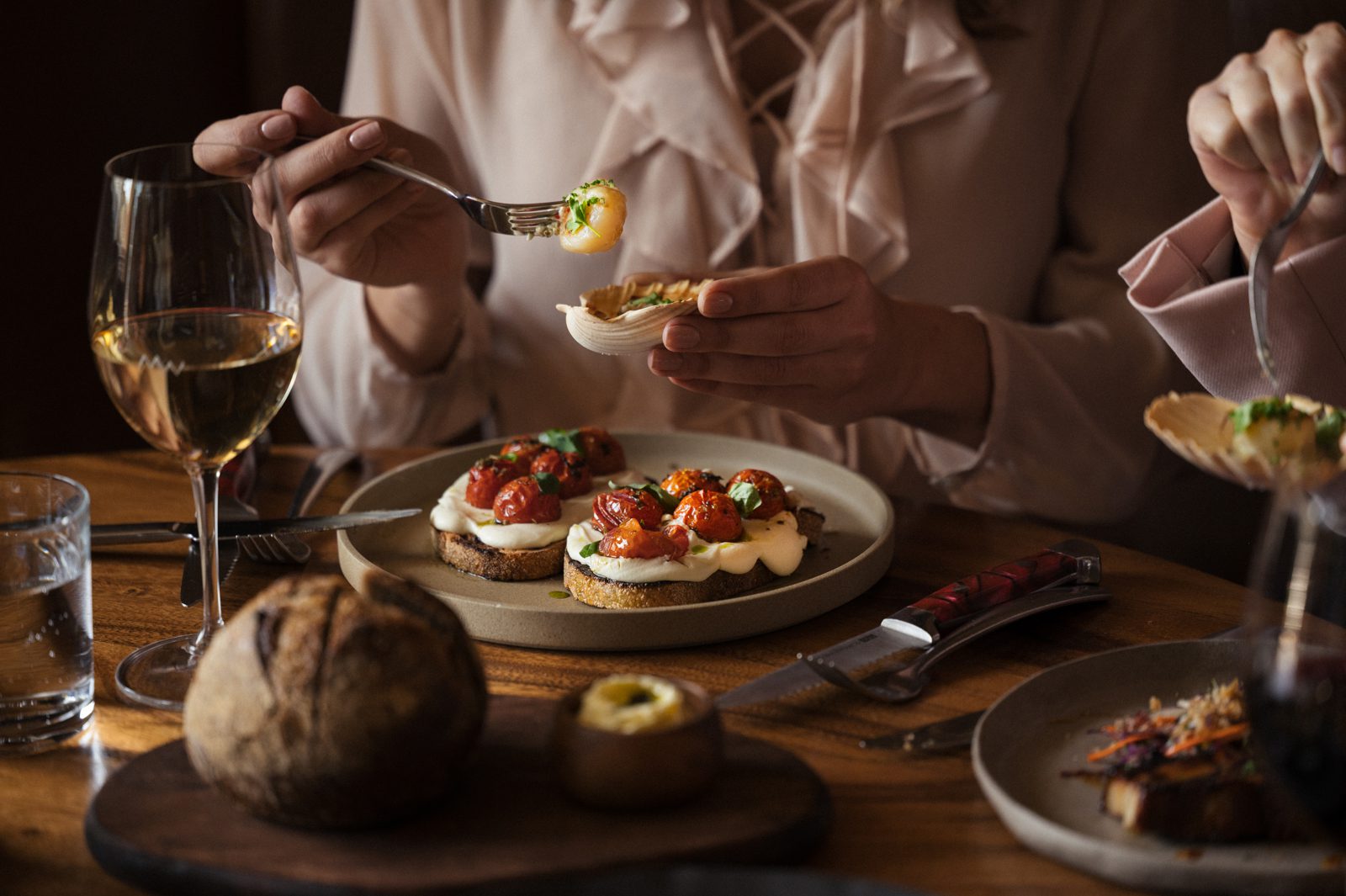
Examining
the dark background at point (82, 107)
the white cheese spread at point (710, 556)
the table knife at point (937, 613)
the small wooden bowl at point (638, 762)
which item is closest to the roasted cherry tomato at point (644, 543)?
the white cheese spread at point (710, 556)

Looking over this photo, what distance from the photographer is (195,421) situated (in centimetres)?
104

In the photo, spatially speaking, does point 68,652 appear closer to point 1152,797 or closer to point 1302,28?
point 1152,797

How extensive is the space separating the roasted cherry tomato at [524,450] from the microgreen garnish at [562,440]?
0.04ft

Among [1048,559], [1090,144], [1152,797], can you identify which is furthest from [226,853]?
[1090,144]

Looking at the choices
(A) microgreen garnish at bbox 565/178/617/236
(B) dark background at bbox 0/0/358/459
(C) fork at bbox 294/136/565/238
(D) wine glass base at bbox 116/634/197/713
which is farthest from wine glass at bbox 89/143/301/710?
(B) dark background at bbox 0/0/358/459

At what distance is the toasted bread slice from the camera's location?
127 centimetres

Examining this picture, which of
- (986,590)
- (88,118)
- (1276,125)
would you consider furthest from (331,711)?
(88,118)

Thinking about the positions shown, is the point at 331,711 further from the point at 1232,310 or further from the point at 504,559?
the point at 1232,310

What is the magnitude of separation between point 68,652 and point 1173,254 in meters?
1.24

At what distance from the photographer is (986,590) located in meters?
1.21

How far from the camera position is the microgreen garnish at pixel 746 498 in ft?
4.45

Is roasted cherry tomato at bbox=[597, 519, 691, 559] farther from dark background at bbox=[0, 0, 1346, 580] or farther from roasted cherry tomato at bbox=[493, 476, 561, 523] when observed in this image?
dark background at bbox=[0, 0, 1346, 580]

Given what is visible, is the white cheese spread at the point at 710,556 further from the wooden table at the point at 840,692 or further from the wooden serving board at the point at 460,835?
the wooden serving board at the point at 460,835

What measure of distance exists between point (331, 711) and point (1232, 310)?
1.13 metres
